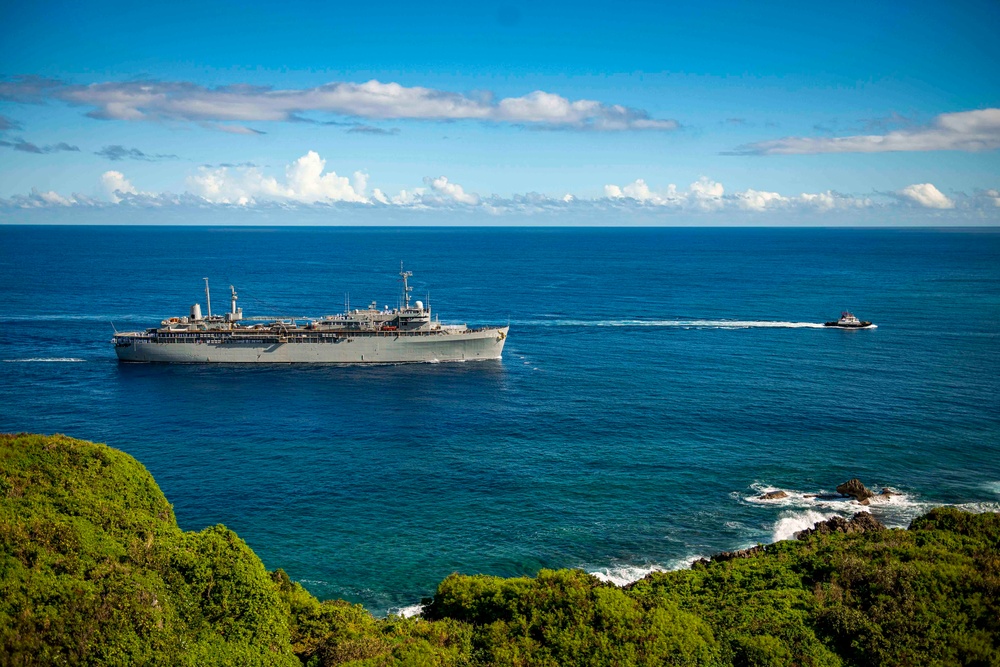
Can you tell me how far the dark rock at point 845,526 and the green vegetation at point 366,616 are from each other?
10.1 m

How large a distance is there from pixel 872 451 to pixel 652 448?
72.5 ft

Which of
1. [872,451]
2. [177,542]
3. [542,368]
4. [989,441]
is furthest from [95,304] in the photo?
[989,441]

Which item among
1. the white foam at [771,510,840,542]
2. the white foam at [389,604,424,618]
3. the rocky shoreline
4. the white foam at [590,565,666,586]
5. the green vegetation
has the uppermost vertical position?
the green vegetation

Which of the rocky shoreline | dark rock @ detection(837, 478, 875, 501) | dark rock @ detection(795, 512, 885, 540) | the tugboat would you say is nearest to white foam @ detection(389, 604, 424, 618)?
dark rock @ detection(795, 512, 885, 540)

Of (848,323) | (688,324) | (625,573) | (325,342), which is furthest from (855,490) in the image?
(848,323)

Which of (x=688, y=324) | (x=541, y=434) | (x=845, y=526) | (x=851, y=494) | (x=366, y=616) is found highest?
(x=688, y=324)

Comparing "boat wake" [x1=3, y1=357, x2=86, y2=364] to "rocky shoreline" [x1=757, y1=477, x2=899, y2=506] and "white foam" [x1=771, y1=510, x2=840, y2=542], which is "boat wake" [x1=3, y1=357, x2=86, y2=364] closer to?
"rocky shoreline" [x1=757, y1=477, x2=899, y2=506]

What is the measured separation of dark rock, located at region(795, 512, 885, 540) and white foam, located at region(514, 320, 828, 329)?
82.1 m

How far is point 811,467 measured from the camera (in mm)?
68875

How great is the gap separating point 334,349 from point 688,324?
6739 cm

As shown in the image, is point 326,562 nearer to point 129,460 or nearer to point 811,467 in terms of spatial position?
point 129,460

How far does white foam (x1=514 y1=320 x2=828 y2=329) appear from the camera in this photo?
449ft

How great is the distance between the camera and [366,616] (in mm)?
40625

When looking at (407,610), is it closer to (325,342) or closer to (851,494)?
(851,494)
